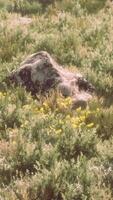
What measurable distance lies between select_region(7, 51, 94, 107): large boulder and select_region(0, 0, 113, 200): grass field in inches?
9.2

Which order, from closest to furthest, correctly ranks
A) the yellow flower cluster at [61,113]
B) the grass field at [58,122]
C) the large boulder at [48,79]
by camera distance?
the grass field at [58,122]
the yellow flower cluster at [61,113]
the large boulder at [48,79]

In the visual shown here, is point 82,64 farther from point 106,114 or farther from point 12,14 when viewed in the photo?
point 12,14

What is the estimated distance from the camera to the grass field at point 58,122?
552 centimetres

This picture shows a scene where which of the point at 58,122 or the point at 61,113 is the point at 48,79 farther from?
the point at 58,122

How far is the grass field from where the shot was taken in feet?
18.1

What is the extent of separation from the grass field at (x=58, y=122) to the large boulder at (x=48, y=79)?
9.2 inches

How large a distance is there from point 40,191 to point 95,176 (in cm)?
76

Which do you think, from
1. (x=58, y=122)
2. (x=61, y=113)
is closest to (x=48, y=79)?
(x=61, y=113)

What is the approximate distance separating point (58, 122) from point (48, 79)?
4.95ft

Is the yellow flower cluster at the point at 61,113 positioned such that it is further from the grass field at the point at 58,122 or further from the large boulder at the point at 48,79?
the large boulder at the point at 48,79

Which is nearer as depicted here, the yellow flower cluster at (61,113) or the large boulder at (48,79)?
the yellow flower cluster at (61,113)

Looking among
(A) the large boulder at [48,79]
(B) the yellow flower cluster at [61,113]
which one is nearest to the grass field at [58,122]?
(B) the yellow flower cluster at [61,113]

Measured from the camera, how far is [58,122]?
679 cm

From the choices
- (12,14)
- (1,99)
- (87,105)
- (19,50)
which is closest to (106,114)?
(87,105)
